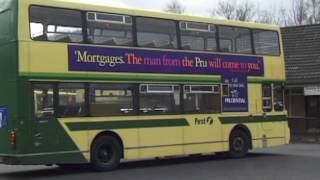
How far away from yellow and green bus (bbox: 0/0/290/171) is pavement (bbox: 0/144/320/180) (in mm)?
457

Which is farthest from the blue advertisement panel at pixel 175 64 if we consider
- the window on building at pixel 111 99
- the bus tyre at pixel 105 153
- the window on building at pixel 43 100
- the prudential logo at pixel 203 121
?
the bus tyre at pixel 105 153

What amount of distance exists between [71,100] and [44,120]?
94cm

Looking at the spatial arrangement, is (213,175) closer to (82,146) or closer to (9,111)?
(82,146)

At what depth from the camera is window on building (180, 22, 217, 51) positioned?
18938 millimetres

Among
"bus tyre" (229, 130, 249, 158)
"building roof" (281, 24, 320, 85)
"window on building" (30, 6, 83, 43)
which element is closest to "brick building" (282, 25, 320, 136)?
"building roof" (281, 24, 320, 85)

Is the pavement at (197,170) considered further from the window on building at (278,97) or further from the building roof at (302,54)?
the building roof at (302,54)

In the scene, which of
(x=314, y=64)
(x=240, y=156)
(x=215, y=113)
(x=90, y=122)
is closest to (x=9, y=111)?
(x=90, y=122)

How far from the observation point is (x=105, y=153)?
16.9 meters

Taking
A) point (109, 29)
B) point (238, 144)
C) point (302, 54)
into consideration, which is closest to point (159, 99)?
point (109, 29)

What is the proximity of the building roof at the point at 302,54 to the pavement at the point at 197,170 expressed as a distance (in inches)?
504

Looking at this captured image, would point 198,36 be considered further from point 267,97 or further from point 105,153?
point 105,153

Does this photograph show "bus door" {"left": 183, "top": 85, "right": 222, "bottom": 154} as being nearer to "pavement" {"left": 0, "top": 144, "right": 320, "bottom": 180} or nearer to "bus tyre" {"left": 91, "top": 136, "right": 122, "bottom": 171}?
"pavement" {"left": 0, "top": 144, "right": 320, "bottom": 180}

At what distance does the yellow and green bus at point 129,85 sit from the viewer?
1546cm

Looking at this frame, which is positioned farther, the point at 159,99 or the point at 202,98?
the point at 202,98
